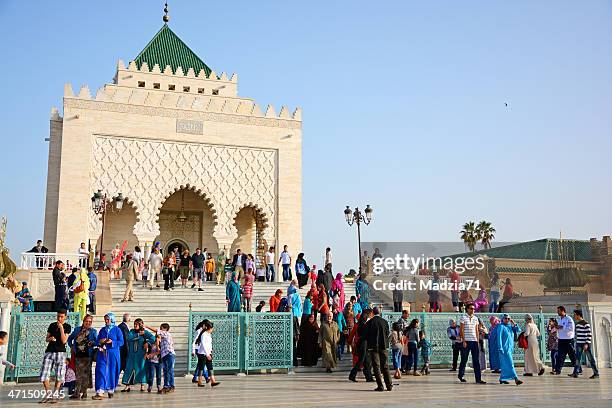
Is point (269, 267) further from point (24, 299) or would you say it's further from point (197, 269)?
point (24, 299)

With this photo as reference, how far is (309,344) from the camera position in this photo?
400 inches

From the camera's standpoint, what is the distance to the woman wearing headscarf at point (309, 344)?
1013 cm

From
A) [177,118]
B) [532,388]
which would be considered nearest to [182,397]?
[532,388]

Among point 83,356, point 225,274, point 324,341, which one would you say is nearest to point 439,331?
point 324,341

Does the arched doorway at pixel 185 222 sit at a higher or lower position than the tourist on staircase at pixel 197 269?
higher

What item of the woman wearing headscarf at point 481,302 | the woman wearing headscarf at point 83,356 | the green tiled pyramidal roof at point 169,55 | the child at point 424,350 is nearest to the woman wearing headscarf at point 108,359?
the woman wearing headscarf at point 83,356

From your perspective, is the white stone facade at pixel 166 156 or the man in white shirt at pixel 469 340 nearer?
the man in white shirt at pixel 469 340

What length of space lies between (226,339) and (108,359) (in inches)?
93.9

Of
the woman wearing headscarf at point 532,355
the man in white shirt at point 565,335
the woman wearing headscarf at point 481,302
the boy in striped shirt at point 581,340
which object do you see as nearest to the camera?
the boy in striped shirt at point 581,340

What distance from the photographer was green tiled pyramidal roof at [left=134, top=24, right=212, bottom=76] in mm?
24952

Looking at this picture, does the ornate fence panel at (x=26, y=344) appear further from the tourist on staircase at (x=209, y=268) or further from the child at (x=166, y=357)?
the tourist on staircase at (x=209, y=268)

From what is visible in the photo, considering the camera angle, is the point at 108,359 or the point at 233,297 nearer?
the point at 108,359

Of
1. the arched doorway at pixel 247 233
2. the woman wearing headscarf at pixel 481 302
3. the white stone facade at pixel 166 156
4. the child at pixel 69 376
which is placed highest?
the white stone facade at pixel 166 156

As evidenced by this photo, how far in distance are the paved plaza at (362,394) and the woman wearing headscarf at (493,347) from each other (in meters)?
0.58
